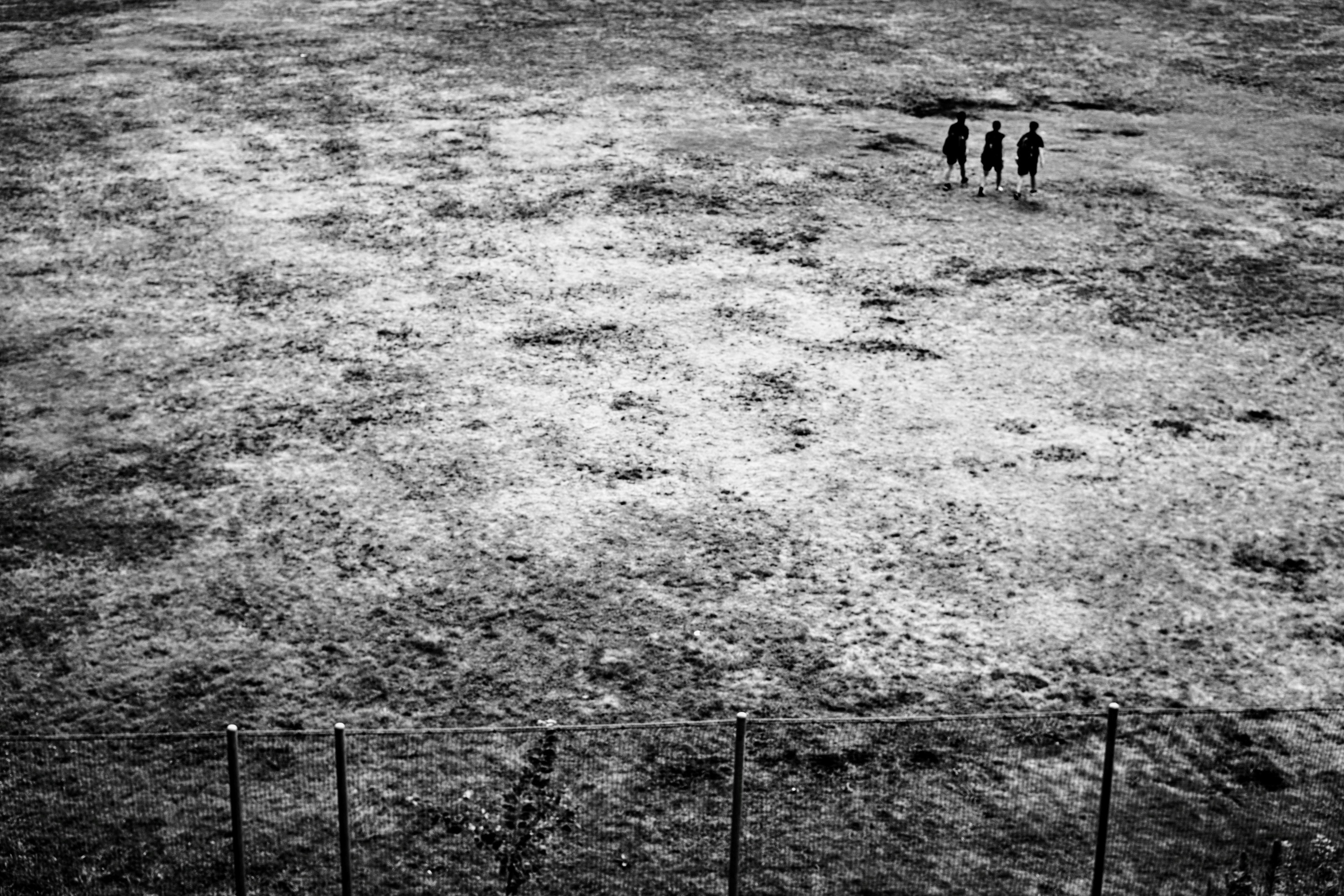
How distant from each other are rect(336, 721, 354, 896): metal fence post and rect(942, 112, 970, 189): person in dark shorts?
17.4 metres

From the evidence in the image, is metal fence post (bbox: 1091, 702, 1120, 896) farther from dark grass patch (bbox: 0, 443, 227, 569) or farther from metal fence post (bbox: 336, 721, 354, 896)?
dark grass patch (bbox: 0, 443, 227, 569)

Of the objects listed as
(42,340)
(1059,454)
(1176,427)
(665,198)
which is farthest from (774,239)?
(42,340)

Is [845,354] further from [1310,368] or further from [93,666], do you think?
[93,666]

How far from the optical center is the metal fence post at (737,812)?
29.0ft

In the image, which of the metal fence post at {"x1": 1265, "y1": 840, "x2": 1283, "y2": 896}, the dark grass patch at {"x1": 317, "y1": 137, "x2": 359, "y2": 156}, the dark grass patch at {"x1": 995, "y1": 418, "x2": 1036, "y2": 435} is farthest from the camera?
the dark grass patch at {"x1": 317, "y1": 137, "x2": 359, "y2": 156}

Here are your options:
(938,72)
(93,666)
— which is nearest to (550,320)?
(93,666)

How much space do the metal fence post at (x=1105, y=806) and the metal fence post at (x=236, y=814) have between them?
5.47 meters

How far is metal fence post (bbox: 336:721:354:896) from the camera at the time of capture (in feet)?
29.4

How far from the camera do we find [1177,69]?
31.6 metres

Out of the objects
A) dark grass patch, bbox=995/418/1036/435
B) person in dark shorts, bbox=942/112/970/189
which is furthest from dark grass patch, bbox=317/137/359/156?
dark grass patch, bbox=995/418/1036/435

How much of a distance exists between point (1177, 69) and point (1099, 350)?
1606 centimetres

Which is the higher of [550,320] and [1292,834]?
[550,320]

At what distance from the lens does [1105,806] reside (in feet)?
30.3

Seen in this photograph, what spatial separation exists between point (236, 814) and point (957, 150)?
1833cm
